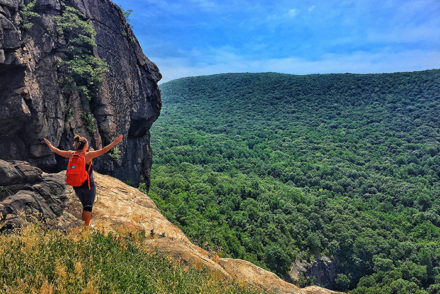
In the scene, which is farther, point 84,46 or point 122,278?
point 84,46

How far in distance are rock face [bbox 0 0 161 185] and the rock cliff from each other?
5.81 m

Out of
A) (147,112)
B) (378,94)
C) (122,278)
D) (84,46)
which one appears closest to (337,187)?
(147,112)

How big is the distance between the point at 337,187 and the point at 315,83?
9826 cm

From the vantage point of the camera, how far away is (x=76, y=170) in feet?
21.8

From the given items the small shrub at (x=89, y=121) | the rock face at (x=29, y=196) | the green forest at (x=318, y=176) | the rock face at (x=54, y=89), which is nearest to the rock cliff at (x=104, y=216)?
the rock face at (x=29, y=196)

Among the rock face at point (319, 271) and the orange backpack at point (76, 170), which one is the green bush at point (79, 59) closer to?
the orange backpack at point (76, 170)

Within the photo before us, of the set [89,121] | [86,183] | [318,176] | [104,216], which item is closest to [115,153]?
[89,121]

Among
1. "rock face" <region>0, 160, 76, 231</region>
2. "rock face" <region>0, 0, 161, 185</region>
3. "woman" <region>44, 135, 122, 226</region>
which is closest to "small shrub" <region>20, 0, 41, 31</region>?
"rock face" <region>0, 0, 161, 185</region>

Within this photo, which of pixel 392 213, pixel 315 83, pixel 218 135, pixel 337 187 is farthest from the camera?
pixel 315 83

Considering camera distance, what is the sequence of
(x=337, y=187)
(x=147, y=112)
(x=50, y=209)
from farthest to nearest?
(x=337, y=187)
(x=147, y=112)
(x=50, y=209)

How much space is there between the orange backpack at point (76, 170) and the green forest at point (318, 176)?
5590 millimetres

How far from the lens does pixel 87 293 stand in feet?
12.3

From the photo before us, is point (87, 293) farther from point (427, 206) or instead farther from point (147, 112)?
point (427, 206)

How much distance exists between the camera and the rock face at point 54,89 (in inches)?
507
